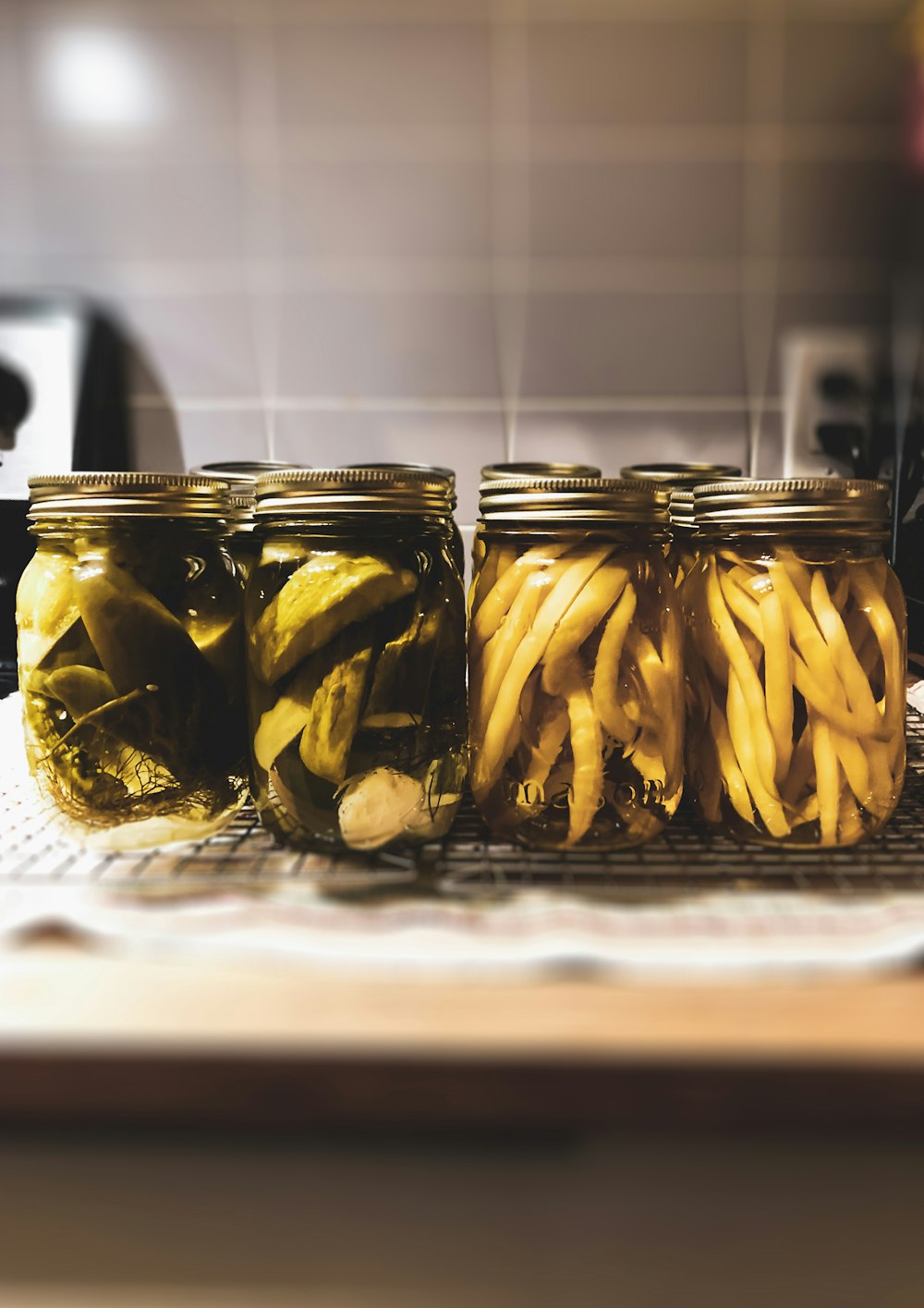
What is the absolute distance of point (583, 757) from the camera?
469mm

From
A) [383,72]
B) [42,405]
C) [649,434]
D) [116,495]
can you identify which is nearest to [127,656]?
[116,495]

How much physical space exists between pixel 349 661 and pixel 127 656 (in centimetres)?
12

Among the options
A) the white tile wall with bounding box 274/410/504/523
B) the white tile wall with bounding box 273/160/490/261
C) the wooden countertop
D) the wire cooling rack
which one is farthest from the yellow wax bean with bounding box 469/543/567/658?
the white tile wall with bounding box 273/160/490/261

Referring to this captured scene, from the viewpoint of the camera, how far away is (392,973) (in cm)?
35

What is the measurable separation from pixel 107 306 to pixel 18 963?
909 millimetres

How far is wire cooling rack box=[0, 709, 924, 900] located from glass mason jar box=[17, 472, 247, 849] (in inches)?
1.1

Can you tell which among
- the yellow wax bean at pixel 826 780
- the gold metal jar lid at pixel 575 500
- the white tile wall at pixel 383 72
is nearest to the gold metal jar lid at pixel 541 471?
the gold metal jar lid at pixel 575 500

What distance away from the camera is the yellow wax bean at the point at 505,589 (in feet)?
1.62

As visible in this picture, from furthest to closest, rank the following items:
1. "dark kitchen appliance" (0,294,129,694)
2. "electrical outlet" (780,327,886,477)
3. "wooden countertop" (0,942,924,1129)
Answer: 1. "electrical outlet" (780,327,886,477)
2. "dark kitchen appliance" (0,294,129,694)
3. "wooden countertop" (0,942,924,1129)

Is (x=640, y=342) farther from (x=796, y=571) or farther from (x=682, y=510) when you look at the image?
(x=796, y=571)

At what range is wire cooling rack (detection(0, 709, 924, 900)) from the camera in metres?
0.43

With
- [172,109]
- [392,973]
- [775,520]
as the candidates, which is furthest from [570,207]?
[392,973]

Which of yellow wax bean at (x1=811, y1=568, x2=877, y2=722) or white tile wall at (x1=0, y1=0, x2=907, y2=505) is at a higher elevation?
white tile wall at (x1=0, y1=0, x2=907, y2=505)

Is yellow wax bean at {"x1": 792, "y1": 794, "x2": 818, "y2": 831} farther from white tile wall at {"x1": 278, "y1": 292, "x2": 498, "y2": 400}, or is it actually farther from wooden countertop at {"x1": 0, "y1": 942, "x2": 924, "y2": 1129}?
white tile wall at {"x1": 278, "y1": 292, "x2": 498, "y2": 400}
